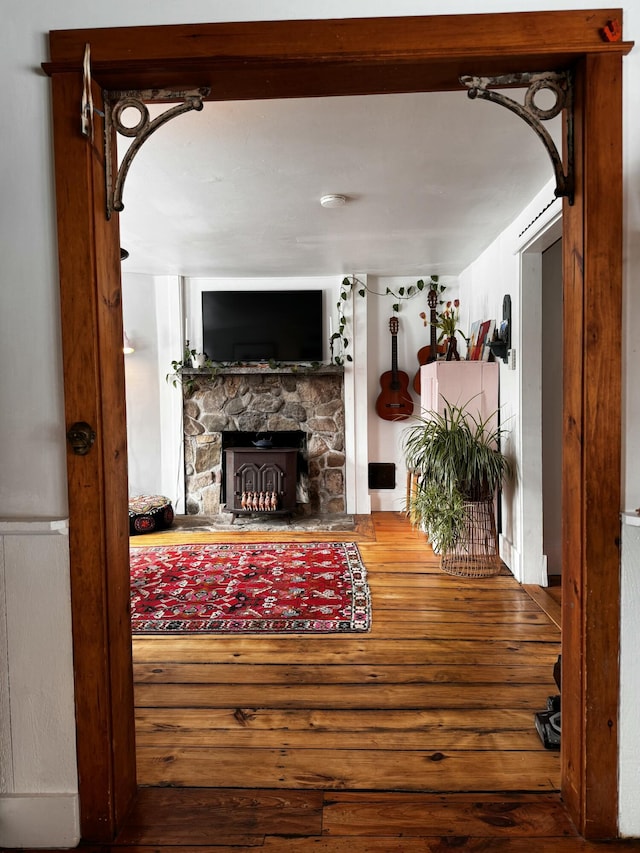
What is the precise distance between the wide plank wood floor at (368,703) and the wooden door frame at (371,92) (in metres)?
0.33

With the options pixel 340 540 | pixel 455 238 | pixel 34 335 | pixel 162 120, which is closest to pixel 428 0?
pixel 162 120

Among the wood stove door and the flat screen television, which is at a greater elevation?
the flat screen television

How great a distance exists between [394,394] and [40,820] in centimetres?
435

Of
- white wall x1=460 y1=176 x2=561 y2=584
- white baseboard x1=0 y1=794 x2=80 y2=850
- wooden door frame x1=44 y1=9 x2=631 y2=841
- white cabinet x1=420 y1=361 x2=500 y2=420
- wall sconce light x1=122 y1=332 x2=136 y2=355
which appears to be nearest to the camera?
wooden door frame x1=44 y1=9 x2=631 y2=841

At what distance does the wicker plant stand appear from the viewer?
11.9 ft

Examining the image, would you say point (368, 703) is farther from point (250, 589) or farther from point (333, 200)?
point (333, 200)

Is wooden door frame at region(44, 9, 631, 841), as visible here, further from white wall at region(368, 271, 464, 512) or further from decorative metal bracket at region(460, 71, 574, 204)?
white wall at region(368, 271, 464, 512)

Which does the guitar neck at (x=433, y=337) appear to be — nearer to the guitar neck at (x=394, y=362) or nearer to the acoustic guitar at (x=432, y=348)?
the acoustic guitar at (x=432, y=348)

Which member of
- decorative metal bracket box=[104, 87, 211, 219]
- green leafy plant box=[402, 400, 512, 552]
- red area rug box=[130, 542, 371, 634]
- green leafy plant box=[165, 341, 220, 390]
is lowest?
red area rug box=[130, 542, 371, 634]

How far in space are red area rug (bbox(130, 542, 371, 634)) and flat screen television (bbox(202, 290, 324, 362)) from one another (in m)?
1.85

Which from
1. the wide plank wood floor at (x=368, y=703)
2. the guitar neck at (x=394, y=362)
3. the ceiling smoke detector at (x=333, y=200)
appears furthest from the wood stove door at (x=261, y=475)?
the ceiling smoke detector at (x=333, y=200)

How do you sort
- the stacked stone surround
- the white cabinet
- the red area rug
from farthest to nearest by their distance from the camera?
the stacked stone surround
the white cabinet
the red area rug

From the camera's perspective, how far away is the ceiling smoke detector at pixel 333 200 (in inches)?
121

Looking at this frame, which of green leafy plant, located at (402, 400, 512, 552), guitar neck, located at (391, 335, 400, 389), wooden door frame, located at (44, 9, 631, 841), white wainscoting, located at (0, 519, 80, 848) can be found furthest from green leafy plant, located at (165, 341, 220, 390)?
white wainscoting, located at (0, 519, 80, 848)
